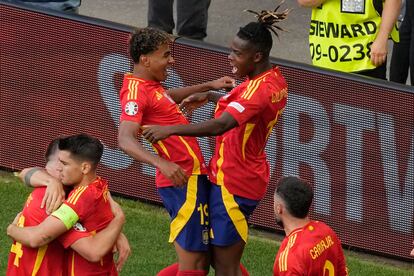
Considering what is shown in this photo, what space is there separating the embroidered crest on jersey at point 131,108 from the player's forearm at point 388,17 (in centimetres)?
285

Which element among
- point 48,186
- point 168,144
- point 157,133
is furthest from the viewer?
point 168,144

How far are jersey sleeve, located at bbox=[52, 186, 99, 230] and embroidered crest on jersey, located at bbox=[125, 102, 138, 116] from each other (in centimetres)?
78

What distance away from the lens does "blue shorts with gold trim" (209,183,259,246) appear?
7828mm

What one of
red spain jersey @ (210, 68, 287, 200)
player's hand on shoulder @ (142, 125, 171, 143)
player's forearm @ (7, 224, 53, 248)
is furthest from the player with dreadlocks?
player's forearm @ (7, 224, 53, 248)

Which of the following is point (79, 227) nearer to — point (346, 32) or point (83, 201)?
point (83, 201)

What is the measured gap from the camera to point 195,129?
727cm

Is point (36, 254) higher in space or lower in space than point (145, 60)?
lower

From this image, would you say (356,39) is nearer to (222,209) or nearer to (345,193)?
(345,193)

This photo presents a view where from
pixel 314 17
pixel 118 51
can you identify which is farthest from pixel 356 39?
pixel 118 51

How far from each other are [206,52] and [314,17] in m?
0.94

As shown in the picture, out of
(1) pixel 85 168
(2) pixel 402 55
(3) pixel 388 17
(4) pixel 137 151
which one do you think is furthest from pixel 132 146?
(2) pixel 402 55

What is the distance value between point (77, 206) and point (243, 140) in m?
1.43

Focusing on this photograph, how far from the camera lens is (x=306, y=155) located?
9.70 meters

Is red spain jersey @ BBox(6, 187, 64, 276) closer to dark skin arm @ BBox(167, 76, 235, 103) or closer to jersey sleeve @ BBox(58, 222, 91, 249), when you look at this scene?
jersey sleeve @ BBox(58, 222, 91, 249)
